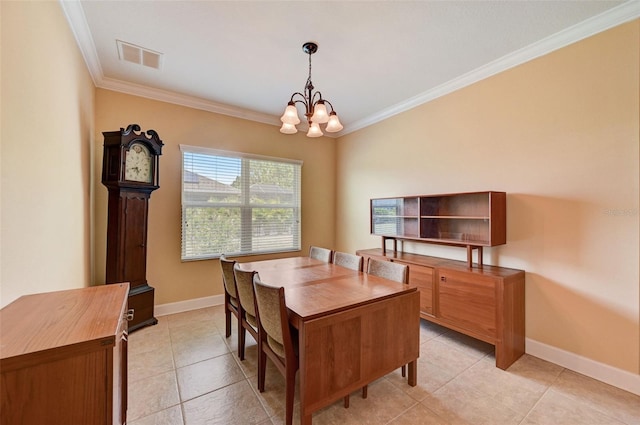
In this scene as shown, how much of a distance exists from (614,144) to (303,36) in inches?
106

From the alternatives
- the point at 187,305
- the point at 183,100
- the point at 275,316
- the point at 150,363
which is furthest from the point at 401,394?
the point at 183,100

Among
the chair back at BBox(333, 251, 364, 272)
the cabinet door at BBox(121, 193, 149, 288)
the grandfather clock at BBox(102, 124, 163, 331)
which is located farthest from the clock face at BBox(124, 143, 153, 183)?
the chair back at BBox(333, 251, 364, 272)

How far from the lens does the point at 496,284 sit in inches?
89.2

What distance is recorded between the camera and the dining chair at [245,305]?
1.92 m

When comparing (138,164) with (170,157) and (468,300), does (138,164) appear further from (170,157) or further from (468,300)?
(468,300)

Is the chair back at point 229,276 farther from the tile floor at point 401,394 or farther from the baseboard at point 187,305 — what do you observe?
the baseboard at point 187,305

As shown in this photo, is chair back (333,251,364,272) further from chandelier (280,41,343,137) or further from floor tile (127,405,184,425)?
floor tile (127,405,184,425)

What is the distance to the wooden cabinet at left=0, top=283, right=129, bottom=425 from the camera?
29.6 inches

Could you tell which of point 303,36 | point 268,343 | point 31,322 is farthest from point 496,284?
point 31,322

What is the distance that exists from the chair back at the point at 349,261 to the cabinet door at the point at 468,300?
0.87 meters

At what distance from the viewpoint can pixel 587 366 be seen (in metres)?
2.12

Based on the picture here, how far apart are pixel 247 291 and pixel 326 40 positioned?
7.45 feet

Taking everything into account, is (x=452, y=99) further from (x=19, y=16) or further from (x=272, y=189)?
(x=19, y=16)

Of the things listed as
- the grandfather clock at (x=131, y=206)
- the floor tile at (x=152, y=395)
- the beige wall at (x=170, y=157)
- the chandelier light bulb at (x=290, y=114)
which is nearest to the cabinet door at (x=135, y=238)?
the grandfather clock at (x=131, y=206)
